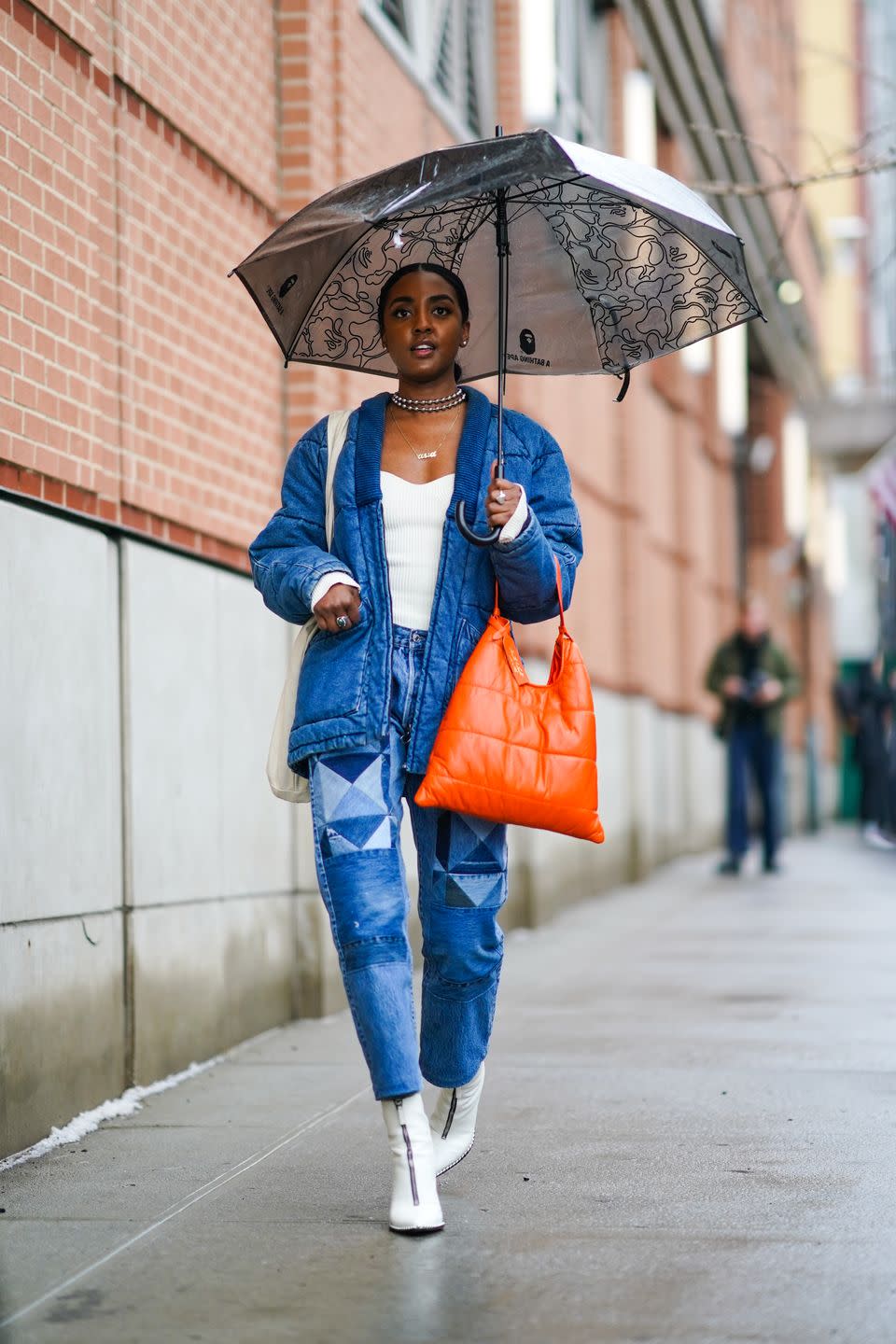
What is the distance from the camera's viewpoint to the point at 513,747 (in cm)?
409

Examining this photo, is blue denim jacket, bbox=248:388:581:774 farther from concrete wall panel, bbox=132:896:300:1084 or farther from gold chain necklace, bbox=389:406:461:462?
concrete wall panel, bbox=132:896:300:1084

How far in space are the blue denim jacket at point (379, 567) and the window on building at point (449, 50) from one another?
5.14 meters

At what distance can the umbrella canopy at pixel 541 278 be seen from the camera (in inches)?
185

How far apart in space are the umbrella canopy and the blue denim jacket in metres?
0.52

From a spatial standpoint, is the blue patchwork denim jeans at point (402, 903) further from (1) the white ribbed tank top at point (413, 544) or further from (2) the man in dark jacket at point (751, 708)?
(2) the man in dark jacket at point (751, 708)

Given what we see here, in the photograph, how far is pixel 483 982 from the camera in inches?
170

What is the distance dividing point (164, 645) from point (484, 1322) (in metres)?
3.14

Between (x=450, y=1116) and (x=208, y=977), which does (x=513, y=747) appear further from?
(x=208, y=977)

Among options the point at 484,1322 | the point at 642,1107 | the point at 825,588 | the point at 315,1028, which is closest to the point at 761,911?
the point at 315,1028

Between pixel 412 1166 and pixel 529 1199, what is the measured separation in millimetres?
483

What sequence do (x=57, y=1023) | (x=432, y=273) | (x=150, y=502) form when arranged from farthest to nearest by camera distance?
1. (x=150, y=502)
2. (x=57, y=1023)
3. (x=432, y=273)

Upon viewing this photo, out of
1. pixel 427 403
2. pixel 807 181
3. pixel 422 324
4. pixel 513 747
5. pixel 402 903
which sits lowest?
pixel 402 903

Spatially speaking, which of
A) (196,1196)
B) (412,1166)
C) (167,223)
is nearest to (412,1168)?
(412,1166)

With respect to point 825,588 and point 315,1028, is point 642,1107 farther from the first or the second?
point 825,588
